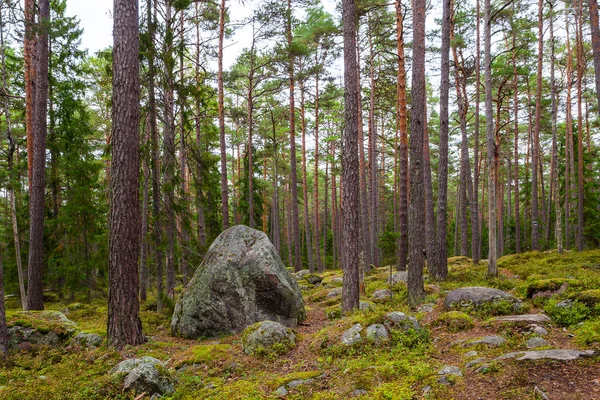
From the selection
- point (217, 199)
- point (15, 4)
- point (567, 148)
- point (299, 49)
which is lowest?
point (217, 199)

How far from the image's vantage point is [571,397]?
3.19 m

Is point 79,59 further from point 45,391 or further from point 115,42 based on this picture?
point 45,391

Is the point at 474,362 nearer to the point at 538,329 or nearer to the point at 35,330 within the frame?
the point at 538,329

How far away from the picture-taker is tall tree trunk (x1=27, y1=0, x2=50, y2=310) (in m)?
8.95

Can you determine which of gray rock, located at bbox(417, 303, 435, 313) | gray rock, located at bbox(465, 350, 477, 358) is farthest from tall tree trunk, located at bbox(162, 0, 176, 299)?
gray rock, located at bbox(465, 350, 477, 358)

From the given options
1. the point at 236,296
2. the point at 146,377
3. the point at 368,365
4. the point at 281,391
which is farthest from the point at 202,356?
the point at 368,365

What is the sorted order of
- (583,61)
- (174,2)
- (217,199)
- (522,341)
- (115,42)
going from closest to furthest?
(522,341) < (115,42) < (174,2) < (583,61) < (217,199)

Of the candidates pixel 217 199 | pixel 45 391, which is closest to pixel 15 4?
pixel 45 391

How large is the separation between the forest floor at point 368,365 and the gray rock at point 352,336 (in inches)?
3.6

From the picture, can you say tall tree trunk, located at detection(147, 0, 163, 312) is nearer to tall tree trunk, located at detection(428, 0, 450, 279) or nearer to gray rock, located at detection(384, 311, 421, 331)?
gray rock, located at detection(384, 311, 421, 331)

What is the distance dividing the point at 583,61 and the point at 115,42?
22.0 m

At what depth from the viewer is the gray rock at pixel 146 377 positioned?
13.7ft

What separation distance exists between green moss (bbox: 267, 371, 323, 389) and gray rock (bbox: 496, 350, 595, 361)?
2.44m

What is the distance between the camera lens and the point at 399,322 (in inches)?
230
